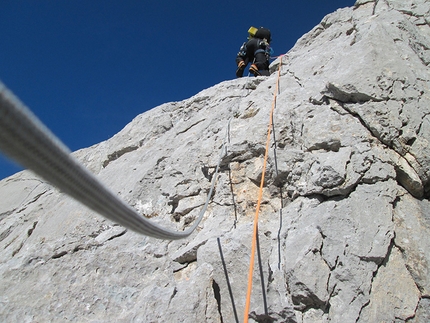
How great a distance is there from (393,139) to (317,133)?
102 cm

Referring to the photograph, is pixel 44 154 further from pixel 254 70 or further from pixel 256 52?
pixel 256 52

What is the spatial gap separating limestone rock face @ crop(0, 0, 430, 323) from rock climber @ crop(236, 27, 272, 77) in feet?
8.81

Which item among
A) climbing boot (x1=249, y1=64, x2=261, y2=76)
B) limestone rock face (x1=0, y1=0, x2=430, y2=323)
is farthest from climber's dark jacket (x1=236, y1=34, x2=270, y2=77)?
limestone rock face (x1=0, y1=0, x2=430, y2=323)

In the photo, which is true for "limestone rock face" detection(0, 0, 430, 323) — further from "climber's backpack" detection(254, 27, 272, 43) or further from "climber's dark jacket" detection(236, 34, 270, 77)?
"climber's backpack" detection(254, 27, 272, 43)

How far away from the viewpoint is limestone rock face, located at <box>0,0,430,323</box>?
310 cm

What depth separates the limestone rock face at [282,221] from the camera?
310 centimetres

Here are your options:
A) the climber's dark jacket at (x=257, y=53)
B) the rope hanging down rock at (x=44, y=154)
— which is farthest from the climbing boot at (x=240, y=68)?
the rope hanging down rock at (x=44, y=154)

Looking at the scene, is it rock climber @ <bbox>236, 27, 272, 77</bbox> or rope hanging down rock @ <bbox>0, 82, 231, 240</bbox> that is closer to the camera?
rope hanging down rock @ <bbox>0, 82, 231, 240</bbox>

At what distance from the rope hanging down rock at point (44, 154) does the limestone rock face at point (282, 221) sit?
2270 millimetres

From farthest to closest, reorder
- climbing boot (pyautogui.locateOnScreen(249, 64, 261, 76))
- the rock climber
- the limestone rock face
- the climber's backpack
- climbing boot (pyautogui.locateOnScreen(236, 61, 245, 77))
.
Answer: the climber's backpack < climbing boot (pyautogui.locateOnScreen(236, 61, 245, 77)) < the rock climber < climbing boot (pyautogui.locateOnScreen(249, 64, 261, 76)) < the limestone rock face

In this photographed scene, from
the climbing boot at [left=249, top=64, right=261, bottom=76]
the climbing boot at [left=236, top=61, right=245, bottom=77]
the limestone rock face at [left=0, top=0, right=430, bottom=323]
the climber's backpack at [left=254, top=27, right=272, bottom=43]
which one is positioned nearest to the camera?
the limestone rock face at [left=0, top=0, right=430, bottom=323]

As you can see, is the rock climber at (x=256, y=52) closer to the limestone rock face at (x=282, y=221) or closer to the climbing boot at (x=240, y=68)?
the climbing boot at (x=240, y=68)

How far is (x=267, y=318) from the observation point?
3.04m

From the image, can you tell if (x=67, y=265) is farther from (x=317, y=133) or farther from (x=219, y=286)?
(x=317, y=133)
